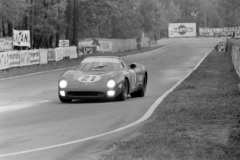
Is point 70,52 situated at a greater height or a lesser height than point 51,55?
lesser

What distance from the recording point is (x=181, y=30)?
154 m

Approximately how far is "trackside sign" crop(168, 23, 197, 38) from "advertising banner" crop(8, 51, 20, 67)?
117 metres

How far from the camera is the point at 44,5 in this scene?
55.7m

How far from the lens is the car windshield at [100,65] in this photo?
17.2 m

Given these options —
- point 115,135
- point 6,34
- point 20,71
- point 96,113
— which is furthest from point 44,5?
point 115,135

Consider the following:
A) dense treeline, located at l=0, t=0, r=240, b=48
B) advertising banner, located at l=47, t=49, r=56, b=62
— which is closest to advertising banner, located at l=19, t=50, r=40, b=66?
advertising banner, located at l=47, t=49, r=56, b=62

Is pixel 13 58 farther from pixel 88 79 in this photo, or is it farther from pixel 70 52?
pixel 88 79

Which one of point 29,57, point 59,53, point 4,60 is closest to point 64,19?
point 59,53

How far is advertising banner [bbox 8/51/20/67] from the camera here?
3508 cm

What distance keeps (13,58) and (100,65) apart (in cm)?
1927

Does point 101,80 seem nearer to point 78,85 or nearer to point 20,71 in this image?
point 78,85

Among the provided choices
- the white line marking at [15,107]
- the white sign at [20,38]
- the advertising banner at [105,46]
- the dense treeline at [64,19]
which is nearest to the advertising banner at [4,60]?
the white sign at [20,38]

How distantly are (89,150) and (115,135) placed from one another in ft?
5.05

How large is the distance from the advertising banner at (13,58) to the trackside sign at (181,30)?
117 m
